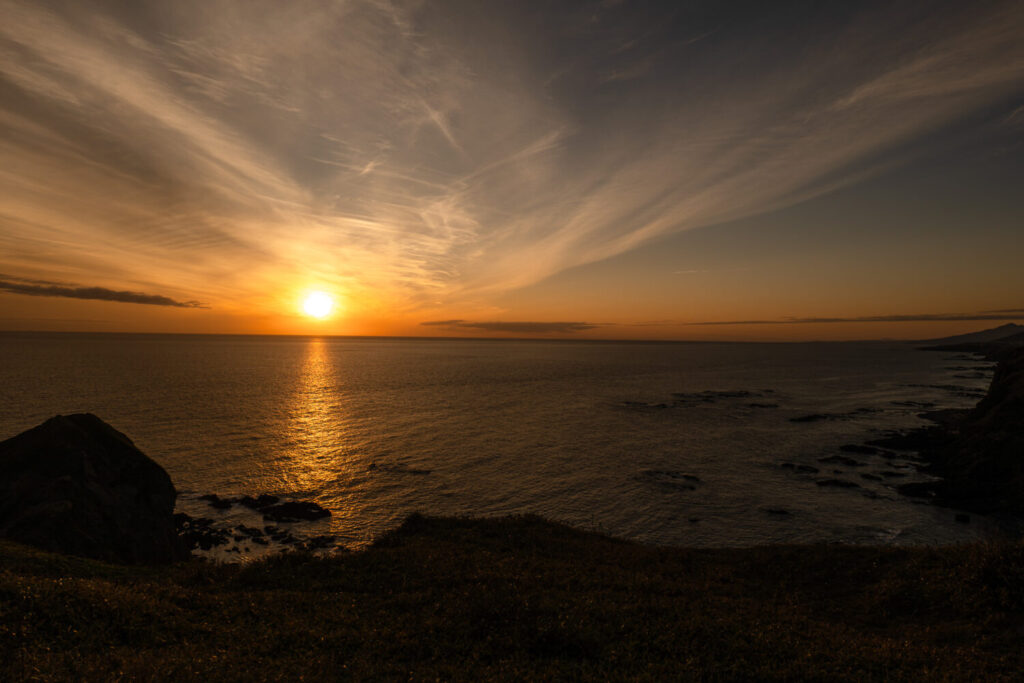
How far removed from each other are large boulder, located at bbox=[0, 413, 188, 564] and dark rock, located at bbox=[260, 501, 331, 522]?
8.13 m

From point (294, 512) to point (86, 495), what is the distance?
1471cm

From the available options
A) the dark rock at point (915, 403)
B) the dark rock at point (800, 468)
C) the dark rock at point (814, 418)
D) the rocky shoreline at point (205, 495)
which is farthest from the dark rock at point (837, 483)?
the dark rock at point (915, 403)

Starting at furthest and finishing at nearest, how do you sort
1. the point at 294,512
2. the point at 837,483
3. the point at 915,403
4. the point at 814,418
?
the point at 915,403
the point at 814,418
the point at 837,483
the point at 294,512

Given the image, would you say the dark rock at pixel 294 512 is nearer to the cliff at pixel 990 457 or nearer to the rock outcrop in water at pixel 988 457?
the rock outcrop in water at pixel 988 457

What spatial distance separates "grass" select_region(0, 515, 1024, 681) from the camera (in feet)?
38.0

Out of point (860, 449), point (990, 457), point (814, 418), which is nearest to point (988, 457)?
point (990, 457)

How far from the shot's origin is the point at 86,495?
23.9 m

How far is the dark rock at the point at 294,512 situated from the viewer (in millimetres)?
35469

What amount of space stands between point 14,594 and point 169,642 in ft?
15.2

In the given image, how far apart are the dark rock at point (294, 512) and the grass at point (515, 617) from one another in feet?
46.2

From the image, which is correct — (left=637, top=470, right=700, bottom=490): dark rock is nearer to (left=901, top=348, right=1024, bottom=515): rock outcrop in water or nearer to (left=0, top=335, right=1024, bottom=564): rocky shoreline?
(left=0, top=335, right=1024, bottom=564): rocky shoreline

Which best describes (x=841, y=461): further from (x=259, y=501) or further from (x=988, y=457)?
(x=259, y=501)

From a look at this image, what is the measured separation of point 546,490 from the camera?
134 ft

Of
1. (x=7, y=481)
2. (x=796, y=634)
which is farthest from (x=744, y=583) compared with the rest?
(x=7, y=481)
